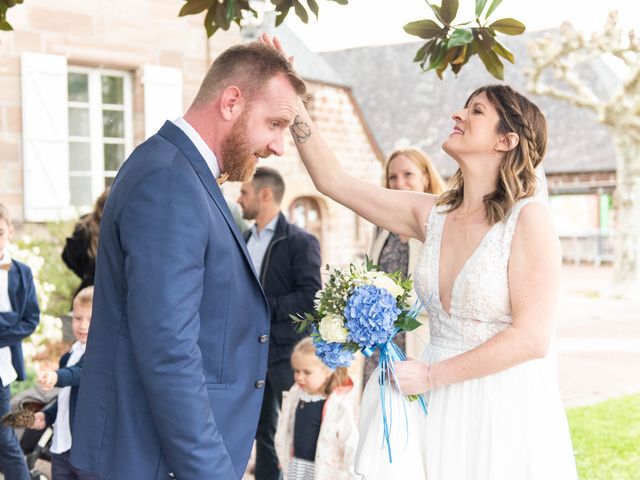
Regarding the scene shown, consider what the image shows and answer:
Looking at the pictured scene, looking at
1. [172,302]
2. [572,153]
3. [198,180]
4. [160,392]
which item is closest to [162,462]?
[160,392]

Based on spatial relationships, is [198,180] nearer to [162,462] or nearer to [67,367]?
[162,462]

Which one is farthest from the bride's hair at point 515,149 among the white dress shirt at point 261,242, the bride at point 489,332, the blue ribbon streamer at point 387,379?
the white dress shirt at point 261,242

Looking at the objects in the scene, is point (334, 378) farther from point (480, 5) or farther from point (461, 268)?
point (480, 5)

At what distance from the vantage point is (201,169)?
2219 mm

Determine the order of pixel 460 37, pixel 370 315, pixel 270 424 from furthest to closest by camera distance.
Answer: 1. pixel 270 424
2. pixel 460 37
3. pixel 370 315

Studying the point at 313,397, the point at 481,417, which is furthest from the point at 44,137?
the point at 481,417

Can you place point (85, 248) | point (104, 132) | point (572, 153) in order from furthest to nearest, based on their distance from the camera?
point (572, 153)
point (104, 132)
point (85, 248)

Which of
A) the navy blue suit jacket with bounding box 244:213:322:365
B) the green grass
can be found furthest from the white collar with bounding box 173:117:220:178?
the green grass

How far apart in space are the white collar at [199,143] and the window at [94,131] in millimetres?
8235

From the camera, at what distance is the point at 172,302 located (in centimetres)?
197

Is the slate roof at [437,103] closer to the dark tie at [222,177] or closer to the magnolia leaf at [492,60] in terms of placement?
the magnolia leaf at [492,60]

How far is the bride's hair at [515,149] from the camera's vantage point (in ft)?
9.26

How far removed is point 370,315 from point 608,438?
4.72 m

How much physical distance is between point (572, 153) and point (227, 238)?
27.0m
